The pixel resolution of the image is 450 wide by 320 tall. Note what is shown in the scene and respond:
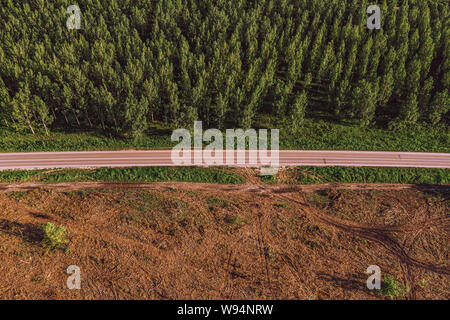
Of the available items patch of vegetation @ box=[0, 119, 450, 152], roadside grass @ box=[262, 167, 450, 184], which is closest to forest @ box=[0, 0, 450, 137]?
patch of vegetation @ box=[0, 119, 450, 152]

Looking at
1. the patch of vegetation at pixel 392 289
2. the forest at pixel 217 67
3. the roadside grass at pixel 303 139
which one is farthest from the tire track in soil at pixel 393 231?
the forest at pixel 217 67

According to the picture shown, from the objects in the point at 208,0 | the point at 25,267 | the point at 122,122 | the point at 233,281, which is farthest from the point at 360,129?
the point at 25,267

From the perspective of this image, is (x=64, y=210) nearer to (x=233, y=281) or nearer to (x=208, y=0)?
(x=233, y=281)

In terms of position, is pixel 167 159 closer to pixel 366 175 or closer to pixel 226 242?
pixel 226 242

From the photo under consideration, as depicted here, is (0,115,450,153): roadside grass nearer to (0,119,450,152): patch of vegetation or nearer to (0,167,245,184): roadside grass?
(0,119,450,152): patch of vegetation

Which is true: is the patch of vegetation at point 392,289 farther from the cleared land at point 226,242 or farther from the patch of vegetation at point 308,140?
the patch of vegetation at point 308,140

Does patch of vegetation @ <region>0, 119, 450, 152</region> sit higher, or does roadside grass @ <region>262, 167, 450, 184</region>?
patch of vegetation @ <region>0, 119, 450, 152</region>
